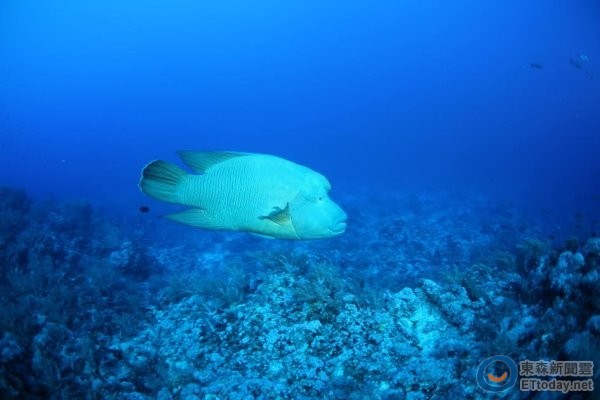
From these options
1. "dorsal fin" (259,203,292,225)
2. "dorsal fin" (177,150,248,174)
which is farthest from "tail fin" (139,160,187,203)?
"dorsal fin" (259,203,292,225)

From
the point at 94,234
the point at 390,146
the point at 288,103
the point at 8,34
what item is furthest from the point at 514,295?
the point at 8,34

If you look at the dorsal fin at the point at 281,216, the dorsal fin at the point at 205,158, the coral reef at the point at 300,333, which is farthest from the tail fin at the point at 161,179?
the coral reef at the point at 300,333

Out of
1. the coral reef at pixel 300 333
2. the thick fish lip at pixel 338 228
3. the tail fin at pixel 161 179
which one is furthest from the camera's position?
the coral reef at pixel 300 333

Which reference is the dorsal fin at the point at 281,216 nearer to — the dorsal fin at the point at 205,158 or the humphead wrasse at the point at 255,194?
the humphead wrasse at the point at 255,194

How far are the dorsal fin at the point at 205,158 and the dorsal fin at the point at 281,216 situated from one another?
517 millimetres

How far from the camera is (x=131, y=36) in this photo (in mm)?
177750

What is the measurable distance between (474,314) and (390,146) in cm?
9578

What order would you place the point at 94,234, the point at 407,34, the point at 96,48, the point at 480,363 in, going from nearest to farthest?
the point at 480,363 < the point at 94,234 < the point at 407,34 < the point at 96,48

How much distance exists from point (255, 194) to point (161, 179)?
0.67m

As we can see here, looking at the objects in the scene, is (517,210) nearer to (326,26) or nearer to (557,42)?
(557,42)

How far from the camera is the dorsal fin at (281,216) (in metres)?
2.20

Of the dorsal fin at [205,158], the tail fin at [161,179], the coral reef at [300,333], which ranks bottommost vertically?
the coral reef at [300,333]

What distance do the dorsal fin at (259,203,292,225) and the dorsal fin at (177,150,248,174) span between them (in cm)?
52

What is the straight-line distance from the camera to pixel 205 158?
7.91 feet
